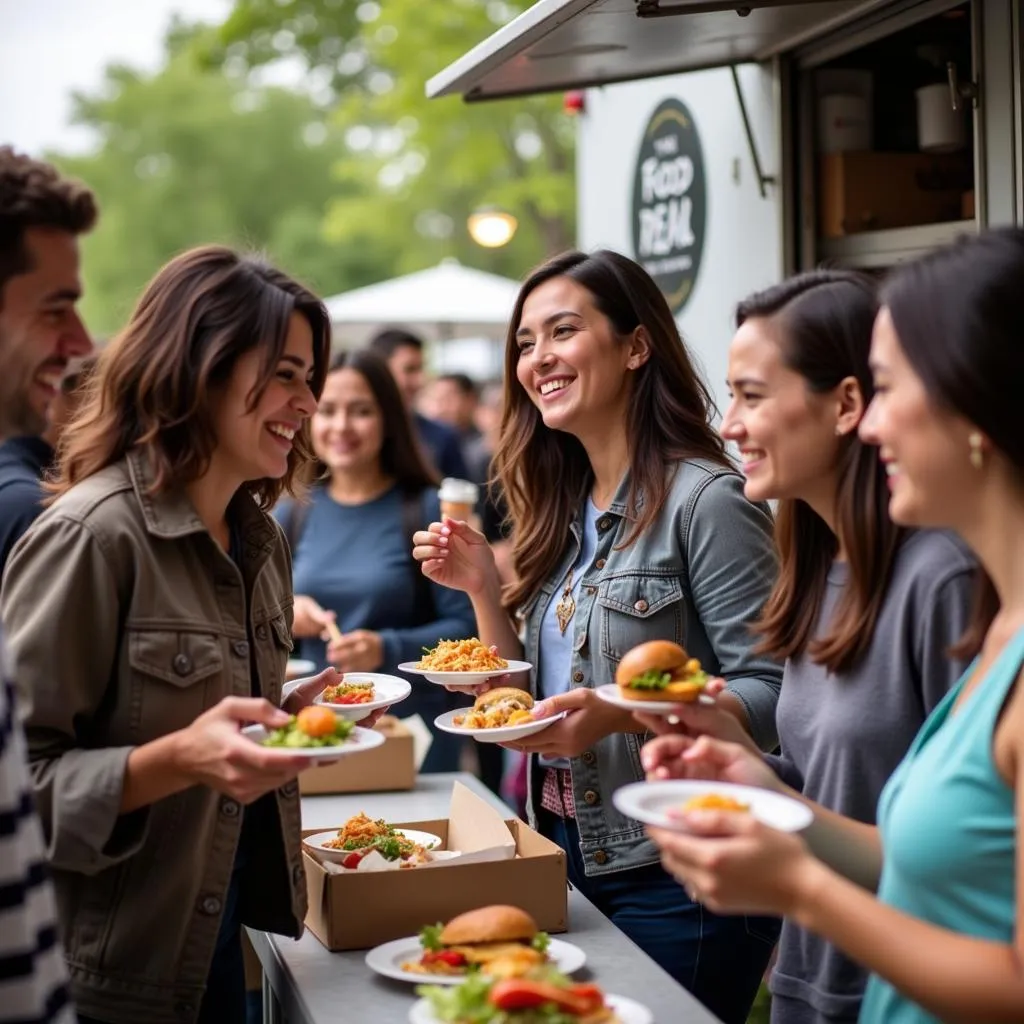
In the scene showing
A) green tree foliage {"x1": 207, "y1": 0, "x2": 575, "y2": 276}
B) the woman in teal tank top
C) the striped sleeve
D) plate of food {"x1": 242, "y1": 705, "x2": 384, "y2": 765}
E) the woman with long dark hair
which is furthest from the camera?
green tree foliage {"x1": 207, "y1": 0, "x2": 575, "y2": 276}

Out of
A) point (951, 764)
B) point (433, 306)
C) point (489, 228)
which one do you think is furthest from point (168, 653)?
point (433, 306)

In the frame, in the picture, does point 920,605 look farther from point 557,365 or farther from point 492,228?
point 492,228

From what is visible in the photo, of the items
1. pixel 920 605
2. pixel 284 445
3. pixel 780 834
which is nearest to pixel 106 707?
pixel 284 445

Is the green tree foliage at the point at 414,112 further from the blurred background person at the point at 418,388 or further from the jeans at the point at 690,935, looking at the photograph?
the jeans at the point at 690,935

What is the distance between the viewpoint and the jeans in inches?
122

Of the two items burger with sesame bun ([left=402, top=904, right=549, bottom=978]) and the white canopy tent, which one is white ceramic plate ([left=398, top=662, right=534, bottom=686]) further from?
the white canopy tent

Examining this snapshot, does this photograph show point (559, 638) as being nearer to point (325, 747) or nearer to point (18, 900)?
point (325, 747)

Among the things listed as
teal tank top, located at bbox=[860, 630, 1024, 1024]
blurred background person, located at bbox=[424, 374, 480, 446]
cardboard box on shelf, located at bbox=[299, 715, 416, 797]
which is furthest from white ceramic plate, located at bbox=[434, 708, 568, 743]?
blurred background person, located at bbox=[424, 374, 480, 446]

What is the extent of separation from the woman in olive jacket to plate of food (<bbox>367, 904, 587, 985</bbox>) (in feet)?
0.96

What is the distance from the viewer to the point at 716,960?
3.10 metres

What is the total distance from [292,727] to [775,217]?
12.7ft

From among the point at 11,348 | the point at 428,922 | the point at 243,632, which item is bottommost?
the point at 428,922

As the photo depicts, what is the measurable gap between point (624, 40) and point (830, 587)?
2.64 m

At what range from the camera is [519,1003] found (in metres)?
2.10
